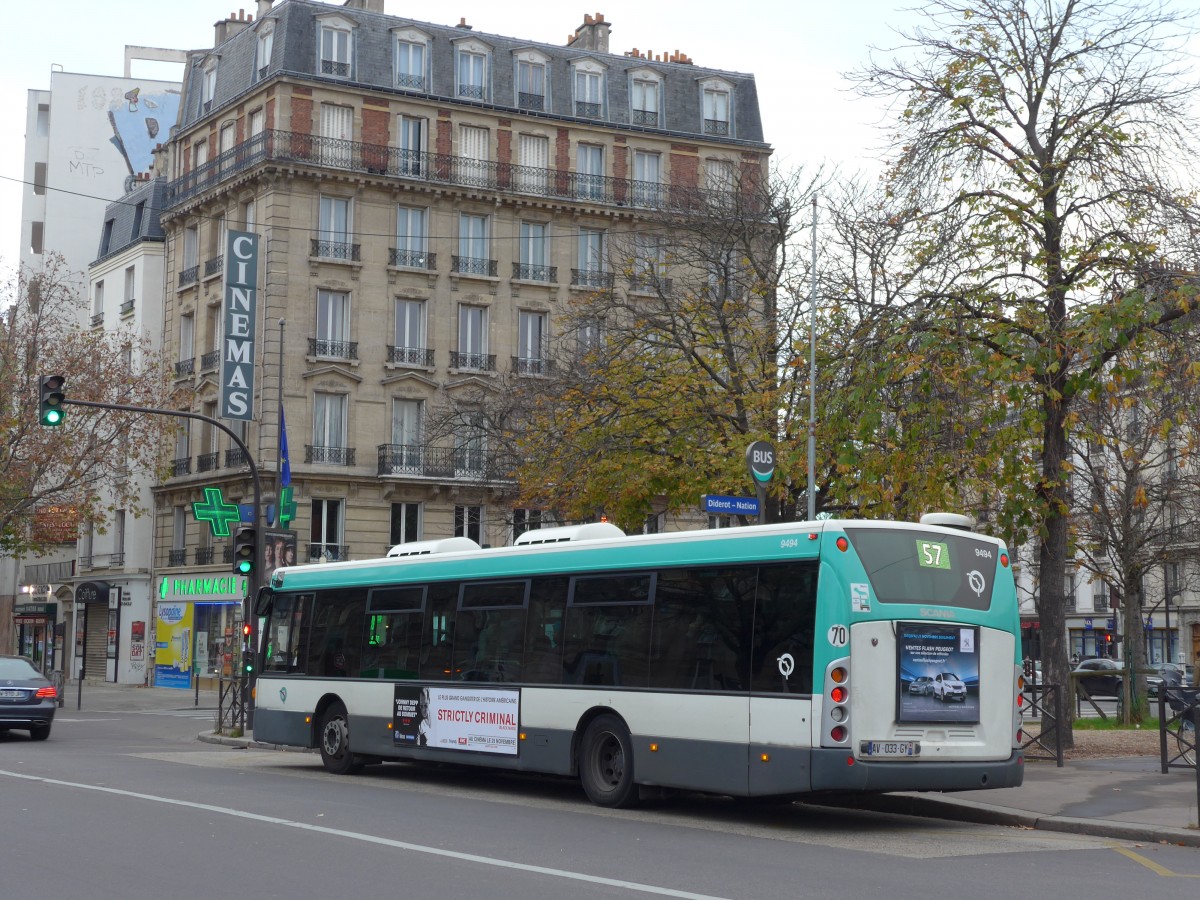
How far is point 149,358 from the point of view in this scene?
5522cm

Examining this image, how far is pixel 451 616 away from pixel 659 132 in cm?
3933

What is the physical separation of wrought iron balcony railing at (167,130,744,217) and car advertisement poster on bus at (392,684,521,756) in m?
32.4

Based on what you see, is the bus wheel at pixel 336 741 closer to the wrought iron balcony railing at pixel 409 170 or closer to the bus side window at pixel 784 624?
the bus side window at pixel 784 624

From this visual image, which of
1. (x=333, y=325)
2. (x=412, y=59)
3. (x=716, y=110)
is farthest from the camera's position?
(x=716, y=110)

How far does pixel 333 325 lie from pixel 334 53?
8708mm

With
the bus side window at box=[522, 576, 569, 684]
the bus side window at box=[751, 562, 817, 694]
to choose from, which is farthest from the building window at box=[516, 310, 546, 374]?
the bus side window at box=[751, 562, 817, 694]

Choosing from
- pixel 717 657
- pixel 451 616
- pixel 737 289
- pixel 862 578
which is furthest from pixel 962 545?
pixel 737 289

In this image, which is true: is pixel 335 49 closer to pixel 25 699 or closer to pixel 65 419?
pixel 65 419

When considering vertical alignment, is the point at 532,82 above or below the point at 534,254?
above

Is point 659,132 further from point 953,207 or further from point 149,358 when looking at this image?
point 953,207

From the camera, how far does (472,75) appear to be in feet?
173

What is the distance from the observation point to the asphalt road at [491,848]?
393 inches

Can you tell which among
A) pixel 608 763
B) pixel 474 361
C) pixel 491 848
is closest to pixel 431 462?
pixel 474 361

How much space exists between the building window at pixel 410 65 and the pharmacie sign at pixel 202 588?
661 inches
